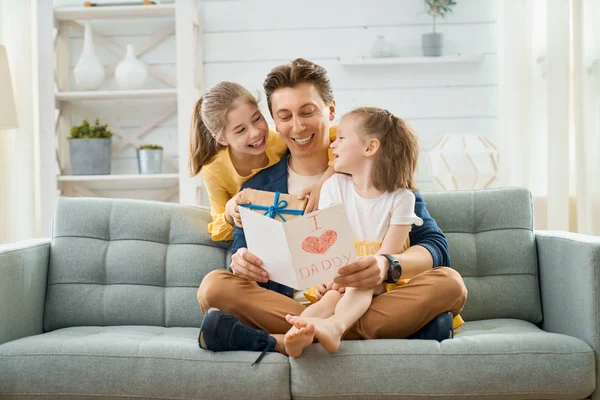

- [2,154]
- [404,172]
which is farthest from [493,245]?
[2,154]

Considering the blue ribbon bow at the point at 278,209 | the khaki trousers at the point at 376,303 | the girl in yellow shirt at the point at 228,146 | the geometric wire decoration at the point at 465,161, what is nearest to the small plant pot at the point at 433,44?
the geometric wire decoration at the point at 465,161

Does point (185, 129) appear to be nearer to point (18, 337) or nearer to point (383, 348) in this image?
point (18, 337)

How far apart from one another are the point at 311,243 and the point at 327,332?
21cm

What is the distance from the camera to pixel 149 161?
3.63m

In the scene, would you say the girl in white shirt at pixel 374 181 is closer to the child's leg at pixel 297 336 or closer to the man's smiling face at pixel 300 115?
the man's smiling face at pixel 300 115

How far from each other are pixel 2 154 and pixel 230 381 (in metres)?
2.32

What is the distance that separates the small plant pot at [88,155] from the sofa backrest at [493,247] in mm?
1970

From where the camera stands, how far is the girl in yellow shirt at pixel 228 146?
81.9 inches

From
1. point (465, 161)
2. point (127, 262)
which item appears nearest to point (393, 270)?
point (127, 262)

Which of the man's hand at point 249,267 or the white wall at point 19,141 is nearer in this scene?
the man's hand at point 249,267

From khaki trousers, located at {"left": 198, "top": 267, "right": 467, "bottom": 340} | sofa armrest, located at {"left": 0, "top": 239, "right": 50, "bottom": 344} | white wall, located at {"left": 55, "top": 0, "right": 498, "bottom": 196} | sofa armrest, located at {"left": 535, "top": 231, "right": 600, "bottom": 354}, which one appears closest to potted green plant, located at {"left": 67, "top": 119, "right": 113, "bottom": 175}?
white wall, located at {"left": 55, "top": 0, "right": 498, "bottom": 196}

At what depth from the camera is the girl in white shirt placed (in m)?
1.88

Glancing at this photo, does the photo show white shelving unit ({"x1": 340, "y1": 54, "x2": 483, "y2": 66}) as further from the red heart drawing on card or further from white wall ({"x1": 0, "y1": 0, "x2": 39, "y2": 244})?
the red heart drawing on card

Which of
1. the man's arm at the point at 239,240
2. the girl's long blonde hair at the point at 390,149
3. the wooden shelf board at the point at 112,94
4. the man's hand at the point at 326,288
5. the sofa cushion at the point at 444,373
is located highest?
the wooden shelf board at the point at 112,94
